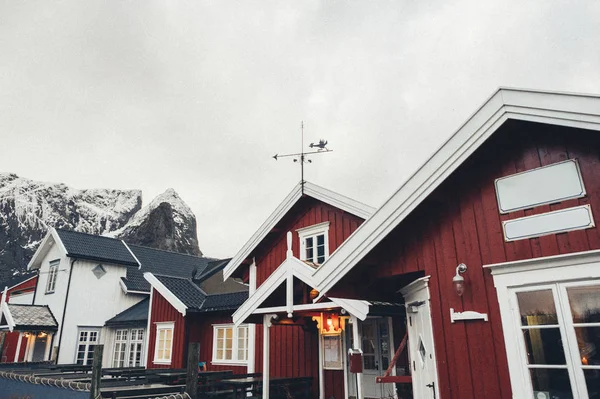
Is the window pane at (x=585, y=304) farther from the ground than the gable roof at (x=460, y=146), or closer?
closer

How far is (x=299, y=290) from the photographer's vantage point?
31.2ft

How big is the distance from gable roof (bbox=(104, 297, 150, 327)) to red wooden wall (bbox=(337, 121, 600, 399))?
1667cm

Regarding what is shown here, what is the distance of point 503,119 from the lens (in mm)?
5086

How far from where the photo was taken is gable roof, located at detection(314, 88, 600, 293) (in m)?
4.58

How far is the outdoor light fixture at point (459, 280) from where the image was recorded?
5.26 metres

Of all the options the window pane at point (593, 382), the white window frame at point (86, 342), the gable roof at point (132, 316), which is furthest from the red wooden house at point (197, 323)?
the window pane at point (593, 382)

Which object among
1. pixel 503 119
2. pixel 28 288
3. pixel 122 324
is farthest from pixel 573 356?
pixel 28 288

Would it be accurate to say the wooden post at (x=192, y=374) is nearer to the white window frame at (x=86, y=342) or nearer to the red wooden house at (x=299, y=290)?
the red wooden house at (x=299, y=290)

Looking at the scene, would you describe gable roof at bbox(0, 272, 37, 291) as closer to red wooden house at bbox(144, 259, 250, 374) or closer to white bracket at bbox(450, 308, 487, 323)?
red wooden house at bbox(144, 259, 250, 374)

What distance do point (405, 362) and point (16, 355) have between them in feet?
77.8

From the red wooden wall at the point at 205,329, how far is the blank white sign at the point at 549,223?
11.5 meters

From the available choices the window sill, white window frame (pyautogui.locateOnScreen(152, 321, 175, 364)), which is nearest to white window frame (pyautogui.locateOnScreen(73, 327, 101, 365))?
white window frame (pyautogui.locateOnScreen(152, 321, 175, 364))

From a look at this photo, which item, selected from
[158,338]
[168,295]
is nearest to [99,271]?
[158,338]

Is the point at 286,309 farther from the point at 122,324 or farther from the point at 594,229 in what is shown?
the point at 122,324
